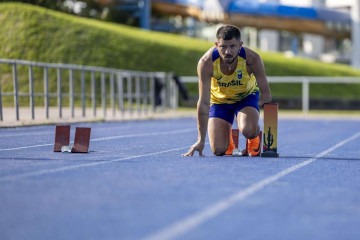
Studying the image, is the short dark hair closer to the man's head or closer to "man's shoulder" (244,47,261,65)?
the man's head

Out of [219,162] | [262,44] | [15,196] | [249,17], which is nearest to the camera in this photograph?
[15,196]

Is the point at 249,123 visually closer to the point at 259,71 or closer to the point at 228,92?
the point at 228,92

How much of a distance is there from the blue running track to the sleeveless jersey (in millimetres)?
843

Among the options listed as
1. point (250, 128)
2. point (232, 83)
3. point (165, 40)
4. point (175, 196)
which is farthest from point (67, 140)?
point (165, 40)

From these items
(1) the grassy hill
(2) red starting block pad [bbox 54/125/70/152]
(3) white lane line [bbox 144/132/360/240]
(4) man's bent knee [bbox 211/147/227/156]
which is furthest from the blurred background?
(3) white lane line [bbox 144/132/360/240]

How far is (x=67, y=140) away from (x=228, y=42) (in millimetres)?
2668

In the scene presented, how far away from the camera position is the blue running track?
5695 mm

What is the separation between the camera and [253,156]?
39.2 feet

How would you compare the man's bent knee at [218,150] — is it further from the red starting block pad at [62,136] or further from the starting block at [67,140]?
the red starting block pad at [62,136]

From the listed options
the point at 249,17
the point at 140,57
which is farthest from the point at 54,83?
the point at 249,17

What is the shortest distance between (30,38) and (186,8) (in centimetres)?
1714

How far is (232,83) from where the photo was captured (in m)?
11.9

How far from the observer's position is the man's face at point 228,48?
11.1 meters

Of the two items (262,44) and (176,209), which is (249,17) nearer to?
(262,44)
